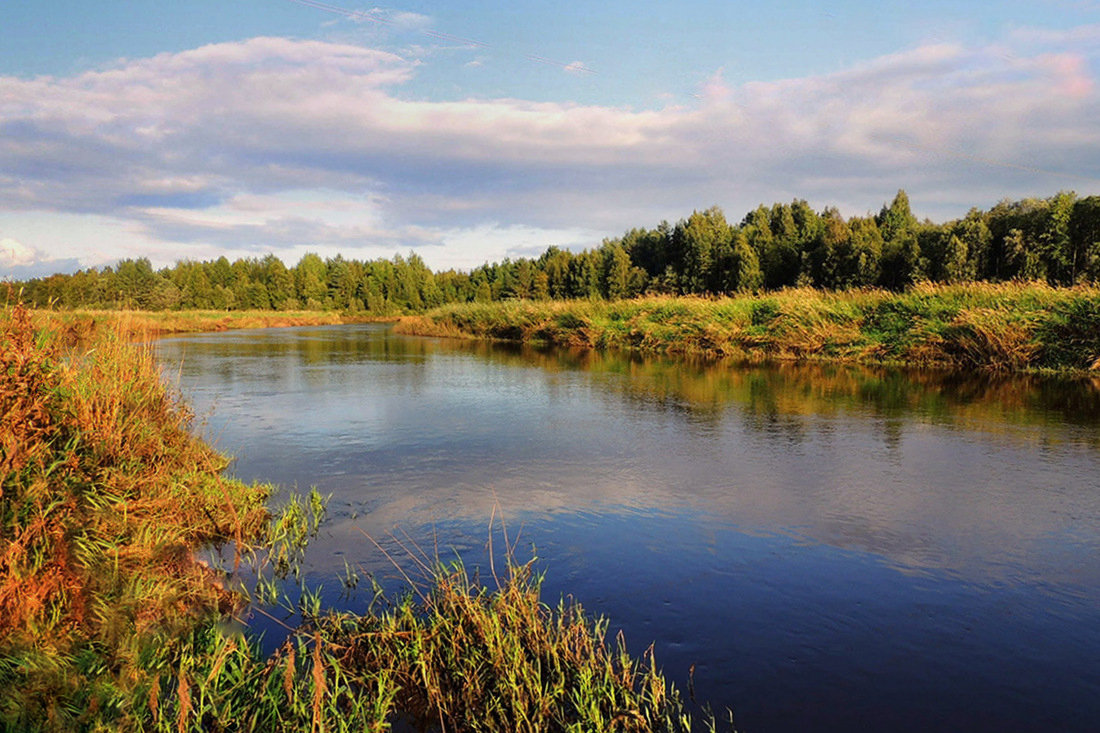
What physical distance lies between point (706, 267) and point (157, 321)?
123 ft

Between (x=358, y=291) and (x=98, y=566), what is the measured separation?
96.9m

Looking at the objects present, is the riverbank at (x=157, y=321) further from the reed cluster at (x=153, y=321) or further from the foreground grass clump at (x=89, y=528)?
the foreground grass clump at (x=89, y=528)

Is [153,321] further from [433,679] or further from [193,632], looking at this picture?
[433,679]

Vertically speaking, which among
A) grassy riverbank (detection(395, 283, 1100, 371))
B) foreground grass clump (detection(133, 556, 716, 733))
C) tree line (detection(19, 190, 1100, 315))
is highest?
tree line (detection(19, 190, 1100, 315))

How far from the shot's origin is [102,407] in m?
6.29

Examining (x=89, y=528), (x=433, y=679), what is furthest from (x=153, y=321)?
(x=433, y=679)

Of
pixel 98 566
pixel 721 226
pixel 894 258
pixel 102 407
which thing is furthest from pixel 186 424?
pixel 721 226

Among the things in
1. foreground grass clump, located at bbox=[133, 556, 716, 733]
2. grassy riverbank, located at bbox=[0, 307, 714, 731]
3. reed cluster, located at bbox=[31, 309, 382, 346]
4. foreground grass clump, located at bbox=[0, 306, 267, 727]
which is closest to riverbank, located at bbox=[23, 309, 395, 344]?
reed cluster, located at bbox=[31, 309, 382, 346]

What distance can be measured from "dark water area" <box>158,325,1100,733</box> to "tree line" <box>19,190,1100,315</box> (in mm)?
4242

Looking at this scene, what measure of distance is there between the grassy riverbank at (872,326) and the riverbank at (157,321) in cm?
1706

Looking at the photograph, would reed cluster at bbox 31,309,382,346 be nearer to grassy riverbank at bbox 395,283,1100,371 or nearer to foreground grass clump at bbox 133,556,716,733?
foreground grass clump at bbox 133,556,716,733

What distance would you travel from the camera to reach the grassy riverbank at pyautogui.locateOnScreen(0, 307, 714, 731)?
3.53 m

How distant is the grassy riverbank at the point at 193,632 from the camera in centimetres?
353

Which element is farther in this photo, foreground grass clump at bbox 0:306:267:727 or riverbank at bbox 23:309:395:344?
riverbank at bbox 23:309:395:344
